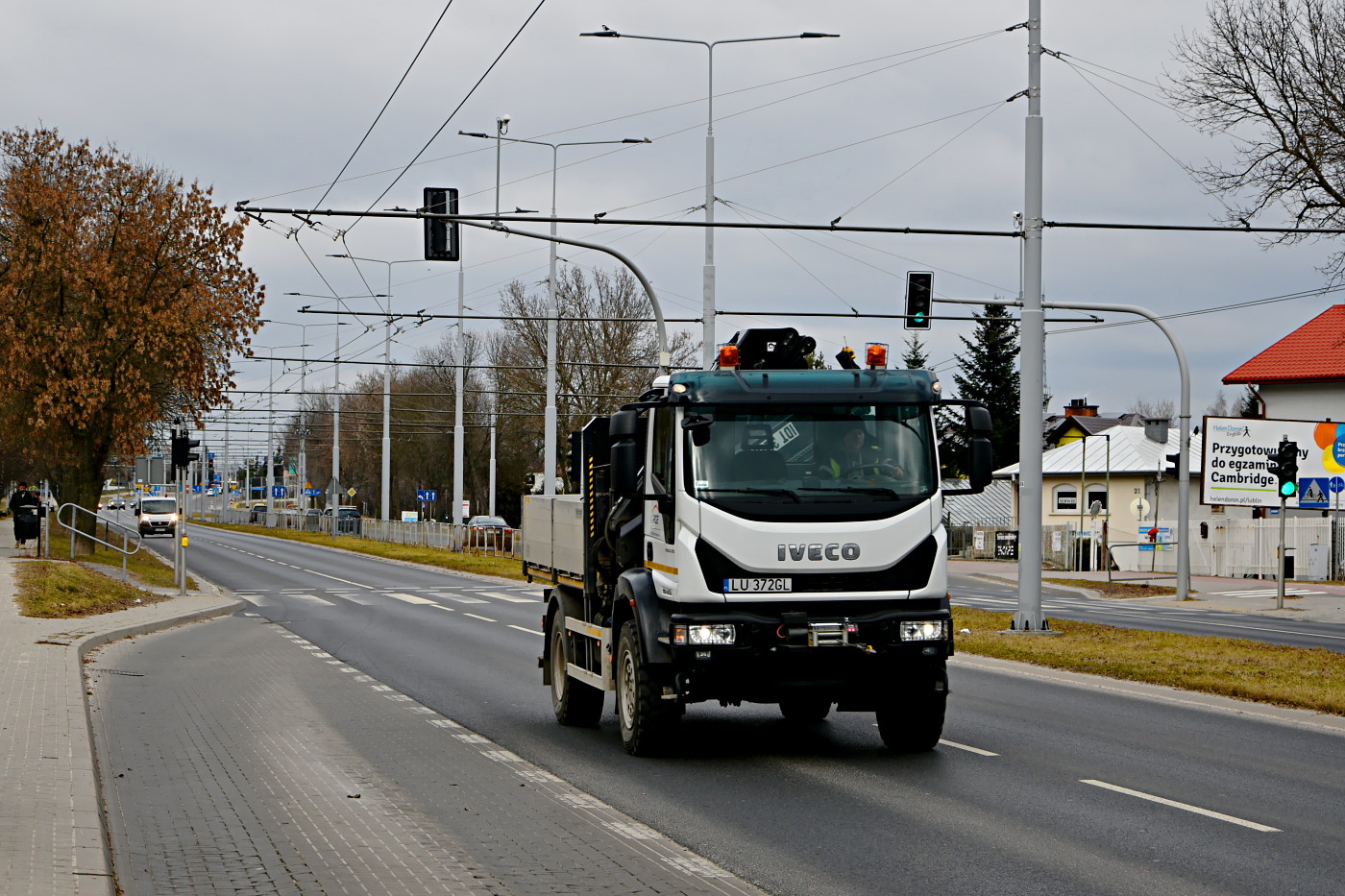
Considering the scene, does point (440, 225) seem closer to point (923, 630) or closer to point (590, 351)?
point (923, 630)

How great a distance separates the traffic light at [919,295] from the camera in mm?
26469

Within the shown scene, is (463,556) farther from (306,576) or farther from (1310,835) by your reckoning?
(1310,835)

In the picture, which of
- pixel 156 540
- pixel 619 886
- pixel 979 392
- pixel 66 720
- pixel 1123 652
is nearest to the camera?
pixel 619 886

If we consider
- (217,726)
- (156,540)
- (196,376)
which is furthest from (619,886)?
(156,540)

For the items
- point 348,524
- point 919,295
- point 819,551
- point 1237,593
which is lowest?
point 1237,593

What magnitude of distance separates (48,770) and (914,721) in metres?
5.65

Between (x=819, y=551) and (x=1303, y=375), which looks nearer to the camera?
(x=819, y=551)

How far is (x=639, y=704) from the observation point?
35.1 ft

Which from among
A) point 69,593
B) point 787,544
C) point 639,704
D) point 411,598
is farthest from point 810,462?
point 411,598

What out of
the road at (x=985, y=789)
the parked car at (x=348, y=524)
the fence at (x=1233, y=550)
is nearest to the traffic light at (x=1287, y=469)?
the fence at (x=1233, y=550)

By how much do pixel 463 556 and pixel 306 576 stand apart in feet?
34.8

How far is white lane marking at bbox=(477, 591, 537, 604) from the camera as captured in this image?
33.0 m

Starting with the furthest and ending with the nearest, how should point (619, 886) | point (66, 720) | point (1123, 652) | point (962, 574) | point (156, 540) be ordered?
point (156, 540)
point (962, 574)
point (1123, 652)
point (66, 720)
point (619, 886)

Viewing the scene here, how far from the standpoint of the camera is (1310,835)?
809cm
